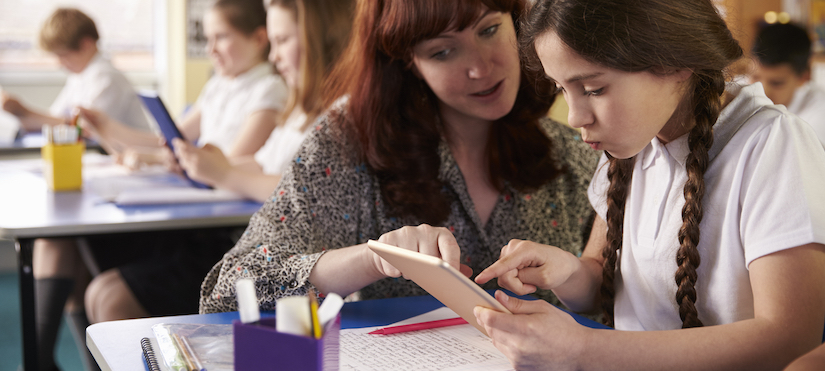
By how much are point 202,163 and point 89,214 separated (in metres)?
0.35

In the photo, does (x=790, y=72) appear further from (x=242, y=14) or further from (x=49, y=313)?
(x=49, y=313)

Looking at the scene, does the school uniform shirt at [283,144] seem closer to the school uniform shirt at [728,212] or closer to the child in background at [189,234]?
the child in background at [189,234]

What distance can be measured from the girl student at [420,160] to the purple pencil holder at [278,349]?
1.50ft

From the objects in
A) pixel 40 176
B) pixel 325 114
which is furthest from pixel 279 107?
pixel 325 114

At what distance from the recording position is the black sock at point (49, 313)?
2055 millimetres

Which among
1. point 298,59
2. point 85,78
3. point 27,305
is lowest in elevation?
point 27,305

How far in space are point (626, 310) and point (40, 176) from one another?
209 cm

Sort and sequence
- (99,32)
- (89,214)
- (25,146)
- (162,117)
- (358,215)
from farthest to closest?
1. (99,32)
2. (25,146)
3. (162,117)
4. (89,214)
5. (358,215)

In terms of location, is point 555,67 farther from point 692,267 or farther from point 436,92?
point 436,92

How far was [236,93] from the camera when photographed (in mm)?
2816

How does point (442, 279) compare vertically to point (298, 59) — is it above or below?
below

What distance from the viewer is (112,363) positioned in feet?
2.68

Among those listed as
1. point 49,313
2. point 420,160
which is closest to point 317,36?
point 420,160

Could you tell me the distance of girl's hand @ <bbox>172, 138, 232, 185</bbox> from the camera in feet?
6.34
